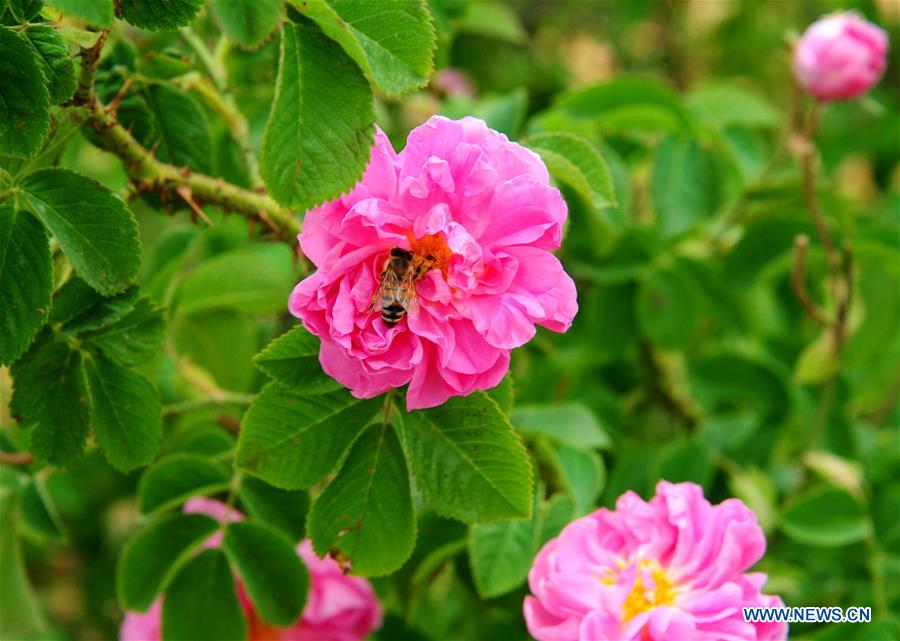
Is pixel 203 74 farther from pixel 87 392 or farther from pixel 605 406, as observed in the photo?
pixel 605 406

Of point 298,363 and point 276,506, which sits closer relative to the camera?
point 298,363

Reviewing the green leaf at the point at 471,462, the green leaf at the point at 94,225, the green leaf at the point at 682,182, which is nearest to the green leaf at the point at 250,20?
the green leaf at the point at 94,225

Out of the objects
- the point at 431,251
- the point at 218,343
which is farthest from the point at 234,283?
the point at 431,251

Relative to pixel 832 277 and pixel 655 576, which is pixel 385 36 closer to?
pixel 655 576

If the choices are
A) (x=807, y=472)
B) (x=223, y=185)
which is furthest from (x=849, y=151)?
(x=223, y=185)

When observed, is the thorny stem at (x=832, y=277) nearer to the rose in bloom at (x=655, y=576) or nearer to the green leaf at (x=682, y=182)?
the green leaf at (x=682, y=182)

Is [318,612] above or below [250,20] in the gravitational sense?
below
